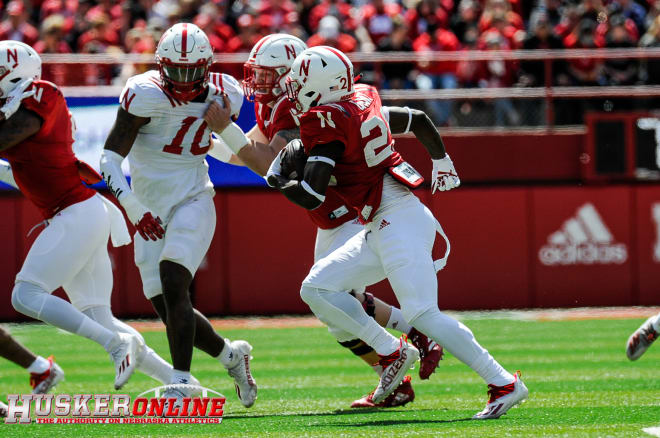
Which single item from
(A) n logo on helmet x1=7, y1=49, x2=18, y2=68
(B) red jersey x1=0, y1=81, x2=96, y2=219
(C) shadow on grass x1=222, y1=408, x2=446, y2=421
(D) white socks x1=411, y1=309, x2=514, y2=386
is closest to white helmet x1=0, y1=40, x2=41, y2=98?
(A) n logo on helmet x1=7, y1=49, x2=18, y2=68

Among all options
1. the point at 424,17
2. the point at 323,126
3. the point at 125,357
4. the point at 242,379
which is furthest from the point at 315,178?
the point at 424,17

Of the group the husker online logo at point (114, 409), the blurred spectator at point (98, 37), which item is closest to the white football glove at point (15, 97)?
the husker online logo at point (114, 409)

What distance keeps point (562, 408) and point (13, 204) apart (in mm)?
8725

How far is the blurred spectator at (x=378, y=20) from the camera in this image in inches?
584

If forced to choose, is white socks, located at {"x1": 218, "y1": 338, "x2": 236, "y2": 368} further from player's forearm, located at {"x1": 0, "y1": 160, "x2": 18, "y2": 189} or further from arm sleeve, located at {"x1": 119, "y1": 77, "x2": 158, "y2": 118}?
player's forearm, located at {"x1": 0, "y1": 160, "x2": 18, "y2": 189}

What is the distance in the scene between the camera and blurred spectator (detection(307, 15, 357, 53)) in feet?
45.1

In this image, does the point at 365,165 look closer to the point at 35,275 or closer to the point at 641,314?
the point at 35,275

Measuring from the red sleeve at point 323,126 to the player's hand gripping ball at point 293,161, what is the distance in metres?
0.13

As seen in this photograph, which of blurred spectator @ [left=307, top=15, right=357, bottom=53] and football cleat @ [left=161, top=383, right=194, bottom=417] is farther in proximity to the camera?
blurred spectator @ [left=307, top=15, right=357, bottom=53]

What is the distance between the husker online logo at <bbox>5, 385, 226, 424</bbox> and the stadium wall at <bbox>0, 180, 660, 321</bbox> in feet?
22.2

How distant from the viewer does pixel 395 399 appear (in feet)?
22.4

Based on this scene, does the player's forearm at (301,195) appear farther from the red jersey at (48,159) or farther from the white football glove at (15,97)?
the white football glove at (15,97)

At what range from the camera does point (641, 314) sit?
13.1 metres

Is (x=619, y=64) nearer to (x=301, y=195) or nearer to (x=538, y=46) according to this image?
(x=538, y=46)
